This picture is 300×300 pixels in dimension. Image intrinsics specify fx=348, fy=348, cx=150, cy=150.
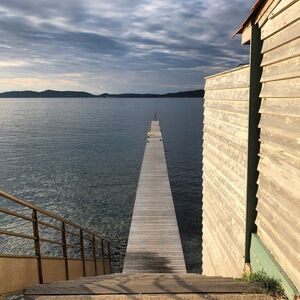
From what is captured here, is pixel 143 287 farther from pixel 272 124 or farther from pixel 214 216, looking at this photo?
pixel 214 216

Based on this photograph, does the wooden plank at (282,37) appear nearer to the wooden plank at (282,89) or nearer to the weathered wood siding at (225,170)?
the wooden plank at (282,89)

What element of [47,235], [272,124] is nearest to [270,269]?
[272,124]

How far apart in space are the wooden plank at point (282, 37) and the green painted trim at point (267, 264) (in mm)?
3665

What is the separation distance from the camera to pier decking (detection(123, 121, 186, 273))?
598 inches

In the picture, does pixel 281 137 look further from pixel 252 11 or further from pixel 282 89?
pixel 252 11

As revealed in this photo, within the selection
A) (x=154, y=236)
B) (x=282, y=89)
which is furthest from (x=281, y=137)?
(x=154, y=236)

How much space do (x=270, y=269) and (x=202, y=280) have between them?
4.05ft

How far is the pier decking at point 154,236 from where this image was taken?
15.2 meters

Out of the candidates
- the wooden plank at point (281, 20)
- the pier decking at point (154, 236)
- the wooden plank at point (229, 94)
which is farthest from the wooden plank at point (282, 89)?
the pier decking at point (154, 236)

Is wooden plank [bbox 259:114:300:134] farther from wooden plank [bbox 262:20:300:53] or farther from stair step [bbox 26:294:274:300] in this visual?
stair step [bbox 26:294:274:300]

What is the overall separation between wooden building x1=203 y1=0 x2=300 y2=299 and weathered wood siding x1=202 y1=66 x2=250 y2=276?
2 cm

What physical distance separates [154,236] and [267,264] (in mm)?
11937

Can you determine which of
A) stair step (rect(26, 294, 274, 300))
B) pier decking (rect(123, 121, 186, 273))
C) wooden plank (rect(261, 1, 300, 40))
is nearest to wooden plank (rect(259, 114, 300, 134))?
wooden plank (rect(261, 1, 300, 40))

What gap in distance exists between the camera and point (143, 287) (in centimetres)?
605
